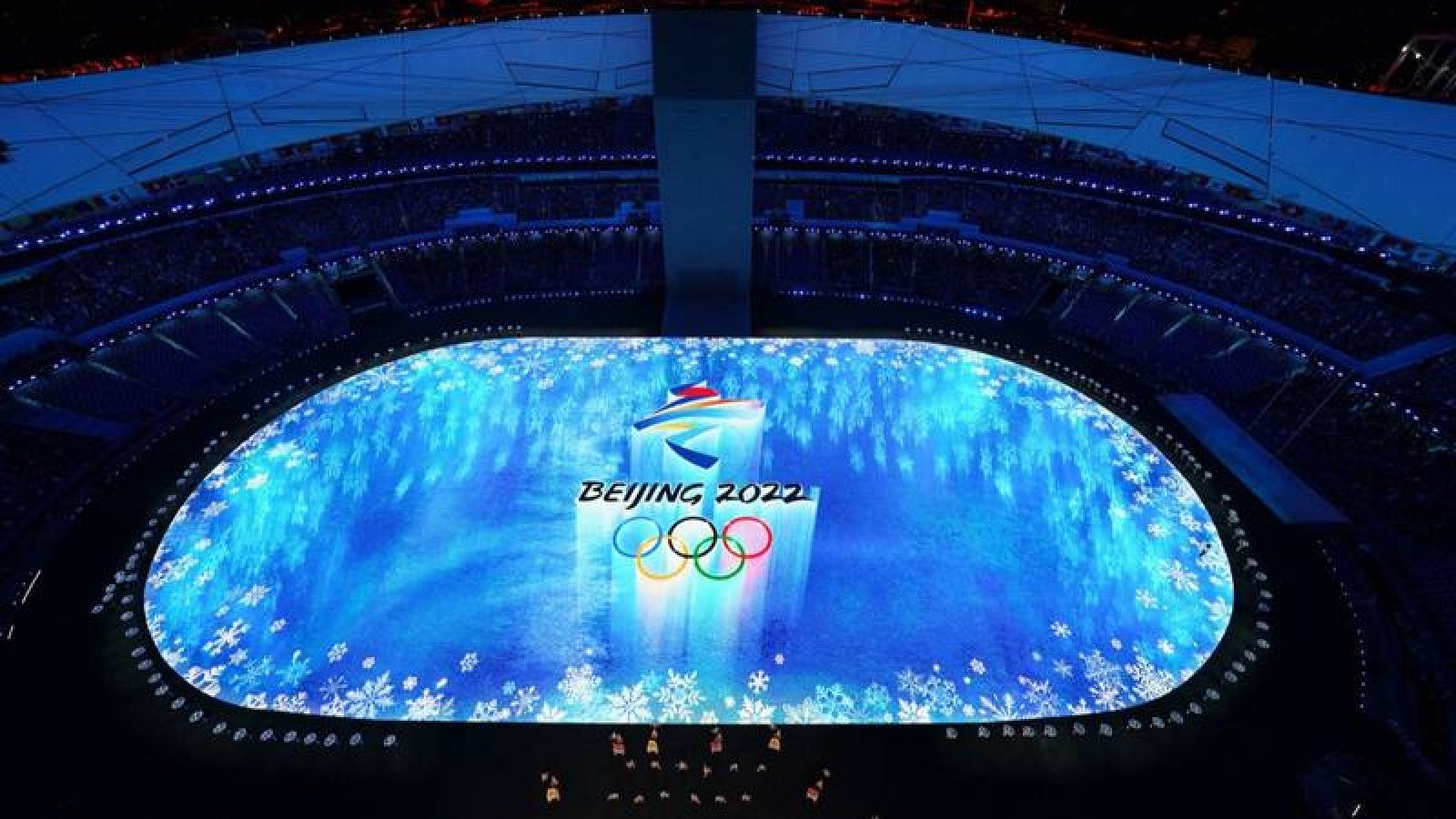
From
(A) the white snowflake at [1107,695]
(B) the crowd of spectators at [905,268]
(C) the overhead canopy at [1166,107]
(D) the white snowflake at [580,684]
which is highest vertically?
(C) the overhead canopy at [1166,107]

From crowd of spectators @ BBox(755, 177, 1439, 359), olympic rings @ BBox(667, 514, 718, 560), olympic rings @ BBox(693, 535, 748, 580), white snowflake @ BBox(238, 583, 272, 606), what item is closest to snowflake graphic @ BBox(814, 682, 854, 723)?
olympic rings @ BBox(693, 535, 748, 580)

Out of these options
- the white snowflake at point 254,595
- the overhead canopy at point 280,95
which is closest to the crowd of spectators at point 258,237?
the overhead canopy at point 280,95

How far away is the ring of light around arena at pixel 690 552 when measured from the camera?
2023 cm

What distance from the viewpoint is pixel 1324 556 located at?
23.8m

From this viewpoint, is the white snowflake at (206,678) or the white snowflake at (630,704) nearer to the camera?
the white snowflake at (630,704)

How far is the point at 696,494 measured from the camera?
23734 millimetres

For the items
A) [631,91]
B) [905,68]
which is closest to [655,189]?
[631,91]

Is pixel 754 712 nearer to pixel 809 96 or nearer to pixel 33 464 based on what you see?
pixel 809 96

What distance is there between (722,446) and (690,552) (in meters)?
4.22

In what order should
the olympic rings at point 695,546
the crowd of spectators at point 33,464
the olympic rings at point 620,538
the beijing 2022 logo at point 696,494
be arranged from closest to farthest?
the olympic rings at point 695,546
the beijing 2022 logo at point 696,494
the olympic rings at point 620,538
the crowd of spectators at point 33,464

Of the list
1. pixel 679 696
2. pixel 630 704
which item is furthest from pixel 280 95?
pixel 679 696

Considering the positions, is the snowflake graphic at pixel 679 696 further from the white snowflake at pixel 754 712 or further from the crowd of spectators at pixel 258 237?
the crowd of spectators at pixel 258 237

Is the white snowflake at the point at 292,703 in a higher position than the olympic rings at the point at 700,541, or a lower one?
lower

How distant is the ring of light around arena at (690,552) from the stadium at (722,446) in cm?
15
